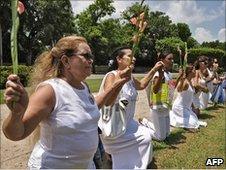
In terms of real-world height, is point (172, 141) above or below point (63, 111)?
below

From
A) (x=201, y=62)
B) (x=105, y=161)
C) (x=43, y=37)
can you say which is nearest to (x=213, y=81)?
(x=201, y=62)

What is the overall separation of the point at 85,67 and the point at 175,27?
91.6 meters

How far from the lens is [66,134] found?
3.55 m

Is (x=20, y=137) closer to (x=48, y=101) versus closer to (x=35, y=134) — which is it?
(x=48, y=101)

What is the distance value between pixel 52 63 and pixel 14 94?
1.35m

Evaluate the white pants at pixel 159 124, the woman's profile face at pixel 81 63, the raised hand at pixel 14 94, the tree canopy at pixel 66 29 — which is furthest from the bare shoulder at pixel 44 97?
the tree canopy at pixel 66 29

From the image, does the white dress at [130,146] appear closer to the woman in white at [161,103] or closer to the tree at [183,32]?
the woman in white at [161,103]

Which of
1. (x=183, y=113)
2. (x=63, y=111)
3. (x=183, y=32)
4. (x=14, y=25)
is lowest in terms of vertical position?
(x=183, y=113)

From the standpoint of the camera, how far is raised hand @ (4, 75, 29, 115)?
2654 mm

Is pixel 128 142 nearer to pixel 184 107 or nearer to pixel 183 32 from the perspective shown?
pixel 184 107

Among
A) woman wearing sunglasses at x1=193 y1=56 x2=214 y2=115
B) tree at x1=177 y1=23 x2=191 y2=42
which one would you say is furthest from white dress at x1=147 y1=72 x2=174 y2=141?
tree at x1=177 y1=23 x2=191 y2=42

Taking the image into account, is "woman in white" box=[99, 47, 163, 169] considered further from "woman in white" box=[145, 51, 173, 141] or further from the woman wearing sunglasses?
the woman wearing sunglasses

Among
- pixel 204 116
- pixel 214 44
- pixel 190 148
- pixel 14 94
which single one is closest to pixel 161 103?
pixel 190 148

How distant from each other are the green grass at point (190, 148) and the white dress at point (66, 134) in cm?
394
